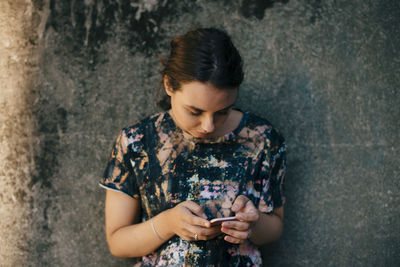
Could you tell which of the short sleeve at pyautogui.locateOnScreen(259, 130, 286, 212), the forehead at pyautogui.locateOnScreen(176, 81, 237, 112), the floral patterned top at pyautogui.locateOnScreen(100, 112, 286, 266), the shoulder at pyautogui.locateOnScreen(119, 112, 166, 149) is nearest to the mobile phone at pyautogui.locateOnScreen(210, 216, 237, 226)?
the floral patterned top at pyautogui.locateOnScreen(100, 112, 286, 266)

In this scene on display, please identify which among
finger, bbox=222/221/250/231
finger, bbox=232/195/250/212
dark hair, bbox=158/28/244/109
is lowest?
finger, bbox=222/221/250/231

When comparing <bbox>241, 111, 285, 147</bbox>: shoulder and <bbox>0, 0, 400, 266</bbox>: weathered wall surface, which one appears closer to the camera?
<bbox>241, 111, 285, 147</bbox>: shoulder

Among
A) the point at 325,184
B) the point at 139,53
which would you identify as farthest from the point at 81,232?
the point at 325,184

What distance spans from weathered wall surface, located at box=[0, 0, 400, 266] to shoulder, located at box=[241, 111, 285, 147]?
36cm

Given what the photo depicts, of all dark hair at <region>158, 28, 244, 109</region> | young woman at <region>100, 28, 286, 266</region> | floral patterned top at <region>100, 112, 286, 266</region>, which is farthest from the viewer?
floral patterned top at <region>100, 112, 286, 266</region>

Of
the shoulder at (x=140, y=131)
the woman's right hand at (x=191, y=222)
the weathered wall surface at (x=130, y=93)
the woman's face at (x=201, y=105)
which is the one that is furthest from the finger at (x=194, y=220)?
the weathered wall surface at (x=130, y=93)

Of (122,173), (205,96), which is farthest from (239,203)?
(122,173)

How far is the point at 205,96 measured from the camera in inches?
46.0

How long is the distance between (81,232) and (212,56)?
1.17 m

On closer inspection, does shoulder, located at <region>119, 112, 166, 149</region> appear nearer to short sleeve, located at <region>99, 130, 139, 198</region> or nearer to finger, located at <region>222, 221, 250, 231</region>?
short sleeve, located at <region>99, 130, 139, 198</region>

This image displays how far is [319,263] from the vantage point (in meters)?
1.75

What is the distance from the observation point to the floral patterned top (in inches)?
54.4

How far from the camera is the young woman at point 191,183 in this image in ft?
4.18

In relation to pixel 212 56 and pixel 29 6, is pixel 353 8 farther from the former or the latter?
pixel 29 6
